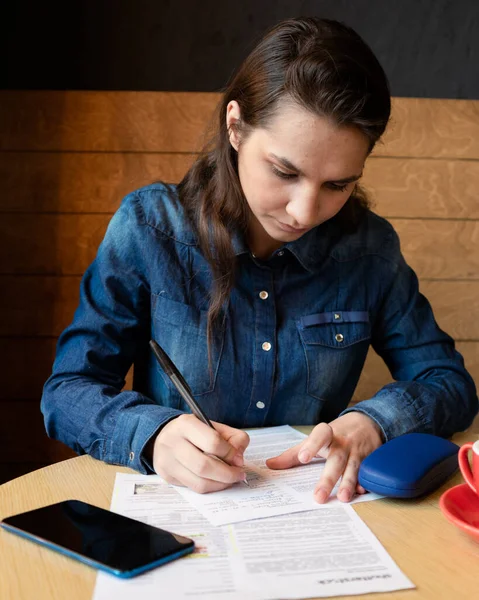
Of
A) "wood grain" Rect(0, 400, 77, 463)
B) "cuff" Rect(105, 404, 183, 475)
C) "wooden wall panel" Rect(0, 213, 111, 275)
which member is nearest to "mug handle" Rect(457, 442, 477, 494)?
"cuff" Rect(105, 404, 183, 475)

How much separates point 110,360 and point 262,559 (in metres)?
0.60

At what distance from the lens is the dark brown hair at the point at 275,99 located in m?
1.06

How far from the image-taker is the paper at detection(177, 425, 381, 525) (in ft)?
2.68

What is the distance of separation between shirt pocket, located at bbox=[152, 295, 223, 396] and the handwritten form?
16.0 inches

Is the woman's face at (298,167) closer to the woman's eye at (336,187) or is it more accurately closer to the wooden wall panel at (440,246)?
the woman's eye at (336,187)

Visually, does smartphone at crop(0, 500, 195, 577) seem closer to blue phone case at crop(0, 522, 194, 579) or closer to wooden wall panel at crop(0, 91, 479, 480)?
blue phone case at crop(0, 522, 194, 579)

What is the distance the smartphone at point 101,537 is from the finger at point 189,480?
0.41 ft

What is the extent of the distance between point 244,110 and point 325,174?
199 millimetres

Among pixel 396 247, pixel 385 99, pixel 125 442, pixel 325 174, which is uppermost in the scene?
pixel 385 99

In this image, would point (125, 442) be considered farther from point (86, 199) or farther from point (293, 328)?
point (86, 199)

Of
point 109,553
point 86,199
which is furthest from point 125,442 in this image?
point 86,199

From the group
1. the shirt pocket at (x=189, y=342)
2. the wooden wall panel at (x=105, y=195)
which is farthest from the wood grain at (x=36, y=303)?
the shirt pocket at (x=189, y=342)

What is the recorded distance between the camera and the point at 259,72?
116 centimetres

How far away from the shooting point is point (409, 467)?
89 centimetres
